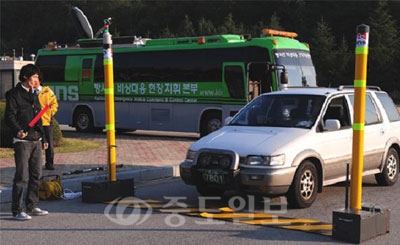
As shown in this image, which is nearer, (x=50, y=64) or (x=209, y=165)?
(x=209, y=165)

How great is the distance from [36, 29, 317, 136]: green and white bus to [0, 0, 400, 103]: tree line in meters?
42.7

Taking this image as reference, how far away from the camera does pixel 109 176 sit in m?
8.91

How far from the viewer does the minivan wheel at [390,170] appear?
9.88 metres

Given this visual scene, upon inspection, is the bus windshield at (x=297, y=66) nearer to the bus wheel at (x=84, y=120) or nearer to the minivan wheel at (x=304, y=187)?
the bus wheel at (x=84, y=120)

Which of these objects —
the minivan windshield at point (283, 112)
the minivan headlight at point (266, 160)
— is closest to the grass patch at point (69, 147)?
the minivan windshield at point (283, 112)

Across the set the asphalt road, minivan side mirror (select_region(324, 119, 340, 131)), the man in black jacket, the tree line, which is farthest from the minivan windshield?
the tree line

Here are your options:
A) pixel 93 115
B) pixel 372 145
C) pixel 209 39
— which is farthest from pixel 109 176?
pixel 93 115

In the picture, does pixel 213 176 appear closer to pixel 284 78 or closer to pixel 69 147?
pixel 69 147

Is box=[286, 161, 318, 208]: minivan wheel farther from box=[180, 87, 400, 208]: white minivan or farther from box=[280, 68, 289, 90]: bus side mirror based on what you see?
box=[280, 68, 289, 90]: bus side mirror

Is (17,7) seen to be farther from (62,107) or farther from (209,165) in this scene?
(209,165)

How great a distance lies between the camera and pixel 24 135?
7285 millimetres

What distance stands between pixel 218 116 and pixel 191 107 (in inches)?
40.7

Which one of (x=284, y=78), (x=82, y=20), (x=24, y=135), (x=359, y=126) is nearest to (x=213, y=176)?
(x=359, y=126)

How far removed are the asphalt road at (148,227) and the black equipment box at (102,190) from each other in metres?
0.12
